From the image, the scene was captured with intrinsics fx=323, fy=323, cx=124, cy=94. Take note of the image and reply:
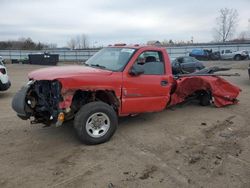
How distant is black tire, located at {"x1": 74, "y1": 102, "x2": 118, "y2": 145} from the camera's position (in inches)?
230

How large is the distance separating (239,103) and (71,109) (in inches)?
245

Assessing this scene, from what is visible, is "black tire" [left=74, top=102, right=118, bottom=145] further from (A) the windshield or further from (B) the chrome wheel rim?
(A) the windshield

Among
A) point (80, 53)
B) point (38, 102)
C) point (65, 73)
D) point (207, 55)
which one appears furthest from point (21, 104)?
point (80, 53)

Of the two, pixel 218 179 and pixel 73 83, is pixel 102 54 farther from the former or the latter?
pixel 218 179

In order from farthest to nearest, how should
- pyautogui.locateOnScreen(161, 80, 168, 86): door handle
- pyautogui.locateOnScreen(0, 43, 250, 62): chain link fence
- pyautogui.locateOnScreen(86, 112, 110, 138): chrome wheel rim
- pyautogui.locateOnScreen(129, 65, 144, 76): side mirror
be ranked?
pyautogui.locateOnScreen(0, 43, 250, 62): chain link fence → pyautogui.locateOnScreen(161, 80, 168, 86): door handle → pyautogui.locateOnScreen(129, 65, 144, 76): side mirror → pyautogui.locateOnScreen(86, 112, 110, 138): chrome wheel rim

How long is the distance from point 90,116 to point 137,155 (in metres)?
1.14

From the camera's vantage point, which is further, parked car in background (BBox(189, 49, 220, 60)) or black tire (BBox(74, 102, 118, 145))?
parked car in background (BBox(189, 49, 220, 60))

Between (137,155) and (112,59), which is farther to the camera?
(112,59)

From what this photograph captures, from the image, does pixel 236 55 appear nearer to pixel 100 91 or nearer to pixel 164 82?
pixel 164 82

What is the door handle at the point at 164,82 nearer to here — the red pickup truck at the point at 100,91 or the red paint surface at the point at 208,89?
the red pickup truck at the point at 100,91

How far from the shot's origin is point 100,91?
647cm

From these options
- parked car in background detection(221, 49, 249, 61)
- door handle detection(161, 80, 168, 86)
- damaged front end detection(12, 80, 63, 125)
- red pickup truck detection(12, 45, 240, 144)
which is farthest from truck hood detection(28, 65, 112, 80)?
parked car in background detection(221, 49, 249, 61)

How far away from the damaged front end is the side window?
1.97m

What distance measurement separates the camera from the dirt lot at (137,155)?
4574mm
